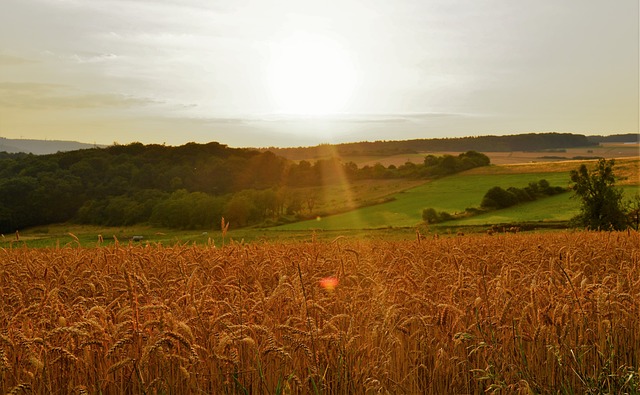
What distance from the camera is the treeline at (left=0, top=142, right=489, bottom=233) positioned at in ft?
311

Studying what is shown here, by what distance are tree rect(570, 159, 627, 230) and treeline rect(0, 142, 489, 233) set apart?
5241 cm

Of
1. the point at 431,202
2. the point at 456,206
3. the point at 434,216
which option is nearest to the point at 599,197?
the point at 434,216

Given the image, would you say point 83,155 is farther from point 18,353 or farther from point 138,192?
point 18,353

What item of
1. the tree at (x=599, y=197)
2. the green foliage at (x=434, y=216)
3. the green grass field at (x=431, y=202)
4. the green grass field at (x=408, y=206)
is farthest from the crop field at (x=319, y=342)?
the green foliage at (x=434, y=216)

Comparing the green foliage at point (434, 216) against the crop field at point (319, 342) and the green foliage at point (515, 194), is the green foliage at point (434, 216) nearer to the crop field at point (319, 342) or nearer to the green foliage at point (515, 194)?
the green foliage at point (515, 194)

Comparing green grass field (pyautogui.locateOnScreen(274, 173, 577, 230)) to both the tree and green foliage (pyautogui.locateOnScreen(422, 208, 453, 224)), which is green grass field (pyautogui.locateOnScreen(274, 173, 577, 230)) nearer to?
green foliage (pyautogui.locateOnScreen(422, 208, 453, 224))

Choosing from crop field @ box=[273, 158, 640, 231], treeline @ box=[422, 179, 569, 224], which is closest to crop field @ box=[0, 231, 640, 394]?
crop field @ box=[273, 158, 640, 231]

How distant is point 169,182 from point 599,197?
8102cm

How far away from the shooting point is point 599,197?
154 ft

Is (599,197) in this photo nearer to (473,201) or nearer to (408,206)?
(473,201)

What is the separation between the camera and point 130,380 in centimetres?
536

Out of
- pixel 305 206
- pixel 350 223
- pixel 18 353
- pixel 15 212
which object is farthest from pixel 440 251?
pixel 15 212

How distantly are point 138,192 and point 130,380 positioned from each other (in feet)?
349

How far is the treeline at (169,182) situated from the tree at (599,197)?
5241 centimetres
